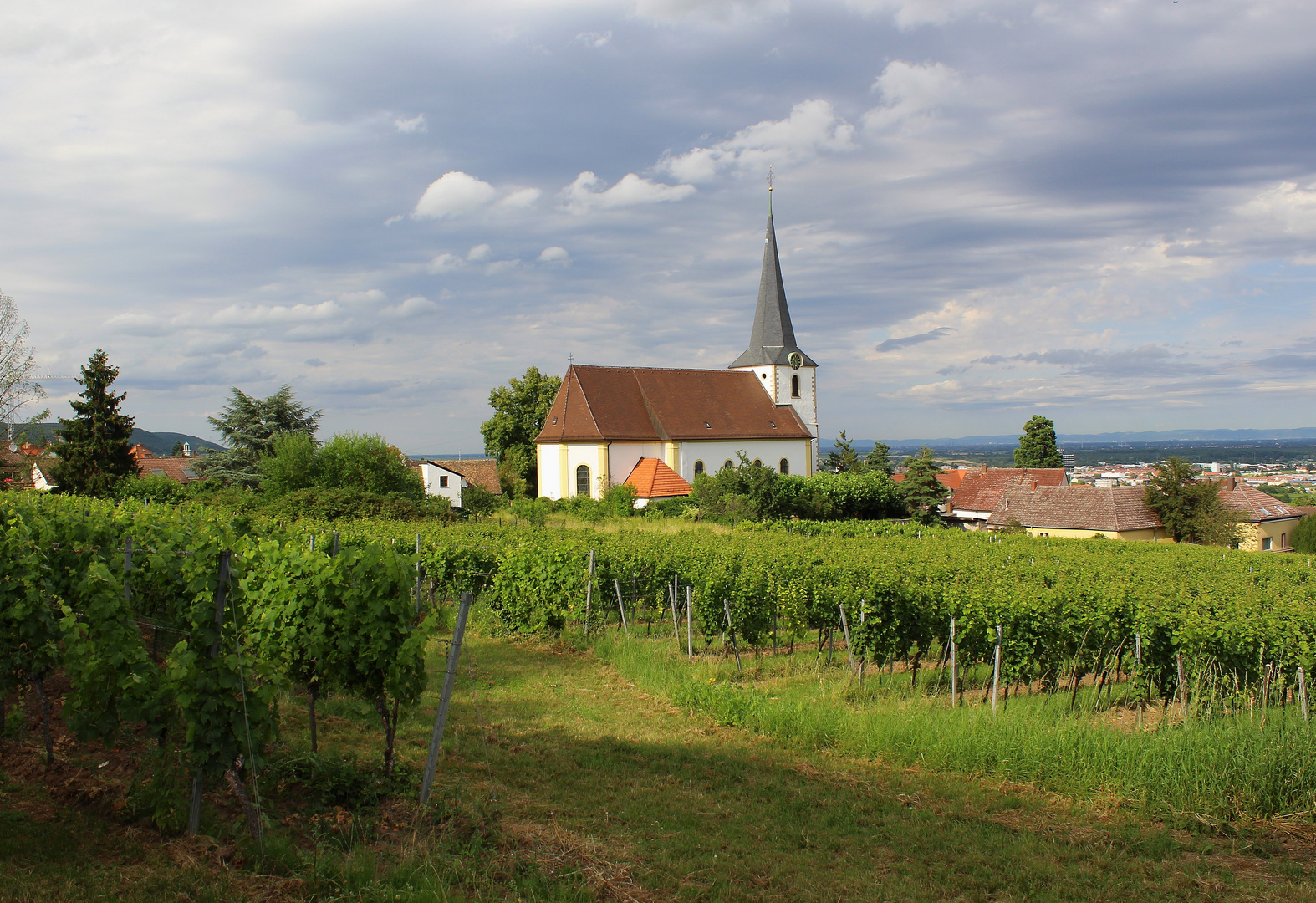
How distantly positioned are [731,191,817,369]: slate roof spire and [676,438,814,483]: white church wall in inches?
227

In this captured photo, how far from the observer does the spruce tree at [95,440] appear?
2892 centimetres

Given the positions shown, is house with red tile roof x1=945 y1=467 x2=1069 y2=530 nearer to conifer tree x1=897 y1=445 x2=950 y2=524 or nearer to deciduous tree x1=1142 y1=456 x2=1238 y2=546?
conifer tree x1=897 y1=445 x2=950 y2=524

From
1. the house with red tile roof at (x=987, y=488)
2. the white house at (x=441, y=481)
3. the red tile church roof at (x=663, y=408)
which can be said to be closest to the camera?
the red tile church roof at (x=663, y=408)

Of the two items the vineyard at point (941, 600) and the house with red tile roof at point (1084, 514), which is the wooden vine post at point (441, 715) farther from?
the house with red tile roof at point (1084, 514)

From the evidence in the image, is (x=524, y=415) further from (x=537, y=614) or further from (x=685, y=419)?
(x=537, y=614)

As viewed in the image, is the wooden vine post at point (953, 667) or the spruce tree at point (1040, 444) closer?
the wooden vine post at point (953, 667)

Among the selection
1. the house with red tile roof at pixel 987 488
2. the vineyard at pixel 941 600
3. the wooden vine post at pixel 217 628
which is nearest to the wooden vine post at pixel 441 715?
the wooden vine post at pixel 217 628

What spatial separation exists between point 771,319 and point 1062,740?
A: 148 ft

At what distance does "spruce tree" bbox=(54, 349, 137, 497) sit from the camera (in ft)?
94.9

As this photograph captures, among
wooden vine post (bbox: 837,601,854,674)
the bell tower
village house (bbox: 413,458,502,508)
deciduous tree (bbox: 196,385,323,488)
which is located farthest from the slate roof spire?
wooden vine post (bbox: 837,601,854,674)

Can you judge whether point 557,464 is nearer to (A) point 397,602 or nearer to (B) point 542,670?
(B) point 542,670

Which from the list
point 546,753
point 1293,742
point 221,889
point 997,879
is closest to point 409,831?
point 221,889

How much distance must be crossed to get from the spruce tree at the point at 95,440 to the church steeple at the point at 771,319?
3462 centimetres

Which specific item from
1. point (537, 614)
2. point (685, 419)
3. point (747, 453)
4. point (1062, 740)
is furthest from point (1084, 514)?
point (1062, 740)
